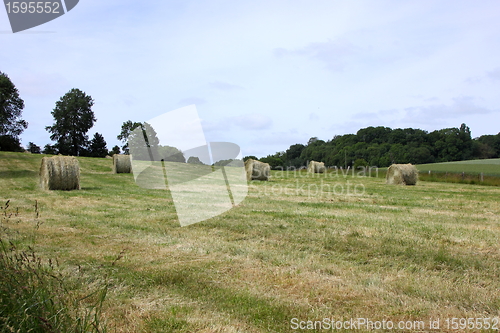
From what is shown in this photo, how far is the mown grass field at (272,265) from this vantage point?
3334 mm

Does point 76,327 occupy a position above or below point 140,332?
above

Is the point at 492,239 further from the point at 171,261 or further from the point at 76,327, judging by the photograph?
the point at 76,327

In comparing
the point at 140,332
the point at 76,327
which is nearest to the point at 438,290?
the point at 140,332

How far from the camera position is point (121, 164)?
27109 millimetres

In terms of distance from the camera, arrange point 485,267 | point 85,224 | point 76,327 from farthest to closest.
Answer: point 85,224 < point 485,267 < point 76,327

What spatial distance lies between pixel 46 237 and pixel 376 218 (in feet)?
21.2

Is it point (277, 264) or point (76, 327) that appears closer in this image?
point (76, 327)

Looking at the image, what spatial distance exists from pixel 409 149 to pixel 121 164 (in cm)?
5251

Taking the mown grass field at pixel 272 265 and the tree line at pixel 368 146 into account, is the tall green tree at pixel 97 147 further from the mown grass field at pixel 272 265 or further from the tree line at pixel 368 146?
the mown grass field at pixel 272 265

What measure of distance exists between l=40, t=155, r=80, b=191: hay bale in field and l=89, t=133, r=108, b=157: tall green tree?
2145 inches

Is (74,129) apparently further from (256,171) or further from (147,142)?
(147,142)

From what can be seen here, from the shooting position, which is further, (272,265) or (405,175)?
(405,175)

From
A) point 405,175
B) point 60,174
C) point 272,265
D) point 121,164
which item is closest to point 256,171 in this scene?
point 405,175

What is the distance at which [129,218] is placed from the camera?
823cm
